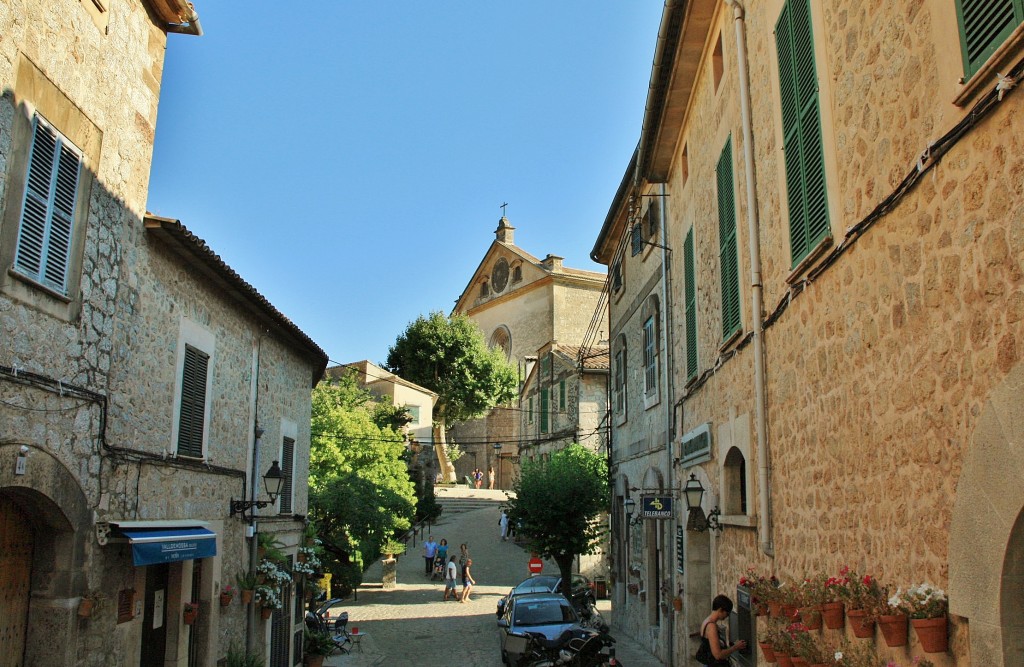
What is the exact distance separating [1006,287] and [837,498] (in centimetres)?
256

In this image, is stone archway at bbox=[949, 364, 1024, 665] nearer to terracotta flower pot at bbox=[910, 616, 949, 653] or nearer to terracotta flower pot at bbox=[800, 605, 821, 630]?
terracotta flower pot at bbox=[910, 616, 949, 653]

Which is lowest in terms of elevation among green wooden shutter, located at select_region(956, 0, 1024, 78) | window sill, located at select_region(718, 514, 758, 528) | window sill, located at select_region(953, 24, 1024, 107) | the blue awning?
the blue awning

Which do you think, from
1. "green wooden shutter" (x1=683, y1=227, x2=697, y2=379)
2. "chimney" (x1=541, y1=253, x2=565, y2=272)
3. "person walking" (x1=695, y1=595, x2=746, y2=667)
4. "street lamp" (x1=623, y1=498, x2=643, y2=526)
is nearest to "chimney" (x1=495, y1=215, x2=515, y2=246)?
"chimney" (x1=541, y1=253, x2=565, y2=272)

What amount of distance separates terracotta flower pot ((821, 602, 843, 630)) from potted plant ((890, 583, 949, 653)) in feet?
2.98

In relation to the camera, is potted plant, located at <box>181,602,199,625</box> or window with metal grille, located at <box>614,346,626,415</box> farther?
window with metal grille, located at <box>614,346,626,415</box>

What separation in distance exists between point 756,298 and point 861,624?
3.69m

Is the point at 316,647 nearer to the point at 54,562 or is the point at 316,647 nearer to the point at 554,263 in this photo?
the point at 54,562

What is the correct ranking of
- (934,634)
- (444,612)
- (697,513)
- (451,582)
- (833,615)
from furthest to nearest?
(451,582)
(444,612)
(697,513)
(833,615)
(934,634)

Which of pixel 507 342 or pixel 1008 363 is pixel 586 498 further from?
pixel 507 342

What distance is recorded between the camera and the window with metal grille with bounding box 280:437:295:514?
14602mm

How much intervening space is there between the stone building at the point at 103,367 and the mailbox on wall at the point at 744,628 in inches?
224

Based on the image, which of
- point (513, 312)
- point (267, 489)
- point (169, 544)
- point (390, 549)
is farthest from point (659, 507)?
point (513, 312)

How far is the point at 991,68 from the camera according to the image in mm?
3494

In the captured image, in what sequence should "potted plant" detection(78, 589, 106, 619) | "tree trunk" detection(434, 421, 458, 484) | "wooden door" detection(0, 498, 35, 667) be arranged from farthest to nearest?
"tree trunk" detection(434, 421, 458, 484)
"potted plant" detection(78, 589, 106, 619)
"wooden door" detection(0, 498, 35, 667)
